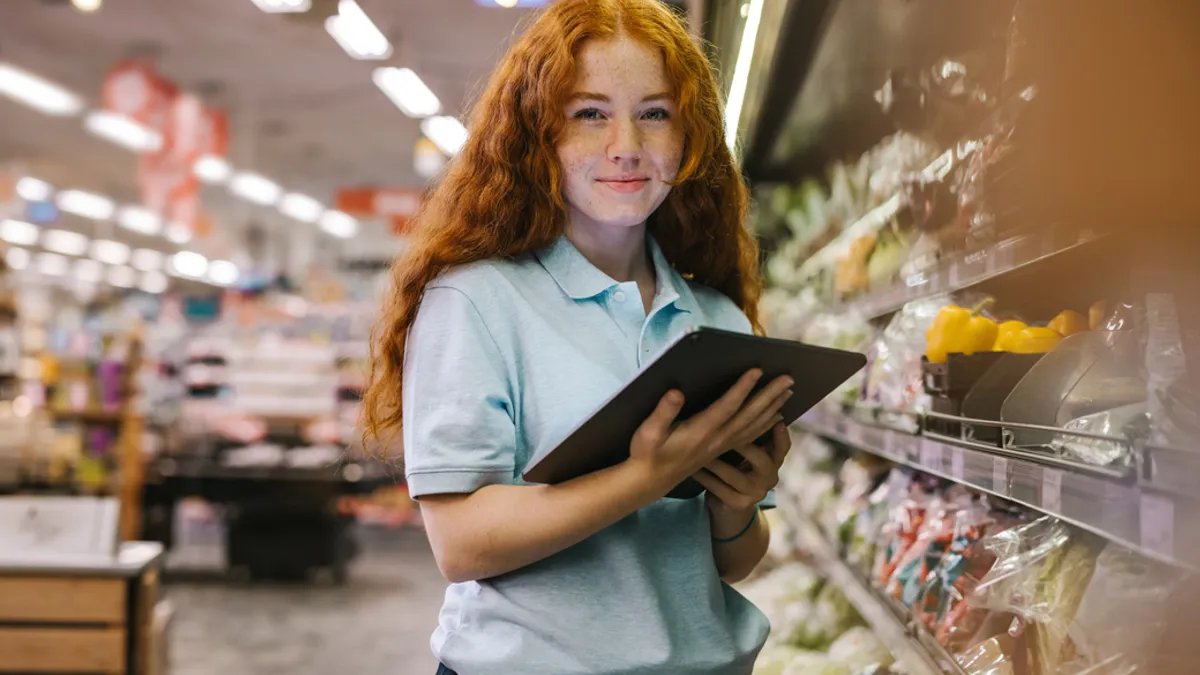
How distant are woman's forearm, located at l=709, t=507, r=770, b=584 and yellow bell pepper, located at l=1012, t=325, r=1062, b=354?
0.48 meters

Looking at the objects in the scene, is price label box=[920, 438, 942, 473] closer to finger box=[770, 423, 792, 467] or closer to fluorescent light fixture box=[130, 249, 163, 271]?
finger box=[770, 423, 792, 467]

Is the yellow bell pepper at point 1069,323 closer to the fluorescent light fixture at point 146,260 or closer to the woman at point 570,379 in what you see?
the woman at point 570,379

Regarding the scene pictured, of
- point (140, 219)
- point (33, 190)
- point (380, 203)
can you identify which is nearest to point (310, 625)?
point (380, 203)

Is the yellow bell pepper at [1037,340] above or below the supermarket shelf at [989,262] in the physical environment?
below

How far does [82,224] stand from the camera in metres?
18.8

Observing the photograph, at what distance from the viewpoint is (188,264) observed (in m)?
22.4

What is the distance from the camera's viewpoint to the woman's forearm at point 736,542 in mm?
1412

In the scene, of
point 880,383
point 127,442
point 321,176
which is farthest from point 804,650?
point 321,176

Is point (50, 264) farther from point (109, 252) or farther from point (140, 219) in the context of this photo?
point (140, 219)

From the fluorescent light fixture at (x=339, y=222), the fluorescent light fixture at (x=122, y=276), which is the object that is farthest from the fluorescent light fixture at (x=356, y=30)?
the fluorescent light fixture at (x=122, y=276)

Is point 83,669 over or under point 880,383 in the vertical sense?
under

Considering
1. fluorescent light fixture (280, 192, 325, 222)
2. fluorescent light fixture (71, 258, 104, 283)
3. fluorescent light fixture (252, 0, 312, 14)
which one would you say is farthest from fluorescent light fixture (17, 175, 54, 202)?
fluorescent light fixture (252, 0, 312, 14)

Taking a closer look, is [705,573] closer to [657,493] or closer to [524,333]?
→ [657,493]

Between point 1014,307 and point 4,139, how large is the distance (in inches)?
575
